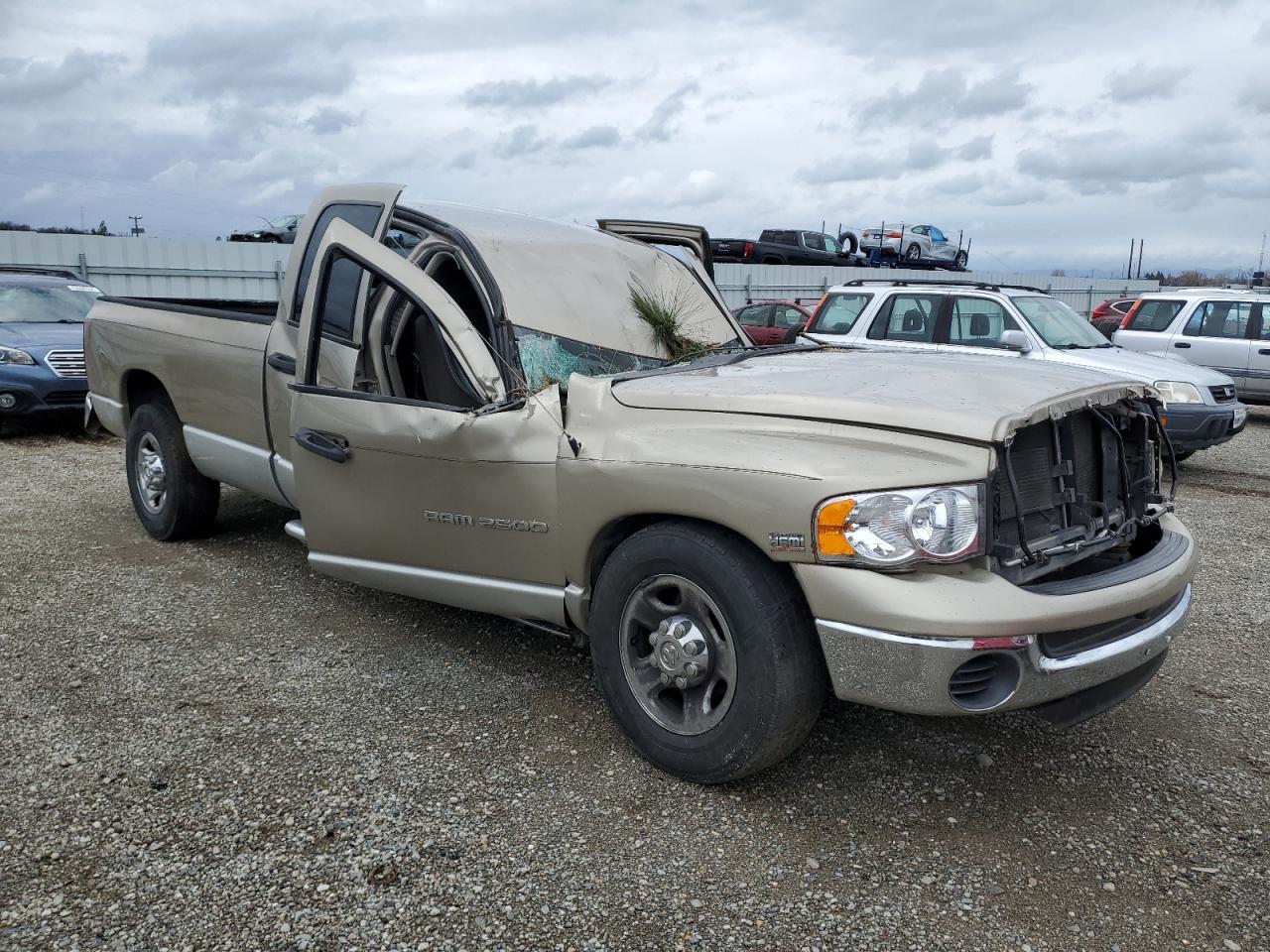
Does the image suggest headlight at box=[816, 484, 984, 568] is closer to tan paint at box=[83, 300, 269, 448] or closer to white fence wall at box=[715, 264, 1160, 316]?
tan paint at box=[83, 300, 269, 448]

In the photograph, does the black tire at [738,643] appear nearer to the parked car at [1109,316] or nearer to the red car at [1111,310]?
the parked car at [1109,316]

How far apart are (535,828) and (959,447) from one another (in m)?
1.68

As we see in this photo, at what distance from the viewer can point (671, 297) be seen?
4.88 meters

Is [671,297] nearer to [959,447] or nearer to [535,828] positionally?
[959,447]

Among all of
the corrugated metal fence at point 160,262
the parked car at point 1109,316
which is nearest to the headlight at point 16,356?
the corrugated metal fence at point 160,262

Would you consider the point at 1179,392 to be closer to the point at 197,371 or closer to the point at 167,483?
the point at 197,371

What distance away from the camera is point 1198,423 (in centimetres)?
956

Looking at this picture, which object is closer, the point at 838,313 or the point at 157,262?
the point at 838,313

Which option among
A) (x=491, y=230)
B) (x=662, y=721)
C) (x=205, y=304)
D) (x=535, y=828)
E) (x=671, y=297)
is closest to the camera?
(x=535, y=828)

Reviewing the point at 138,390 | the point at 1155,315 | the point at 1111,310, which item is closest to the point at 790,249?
the point at 1111,310

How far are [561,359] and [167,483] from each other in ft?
10.3

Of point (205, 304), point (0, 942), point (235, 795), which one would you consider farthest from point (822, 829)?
point (205, 304)

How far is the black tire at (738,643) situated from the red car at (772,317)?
48.0 feet

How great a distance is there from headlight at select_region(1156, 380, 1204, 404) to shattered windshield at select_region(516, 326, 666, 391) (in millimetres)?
7199
